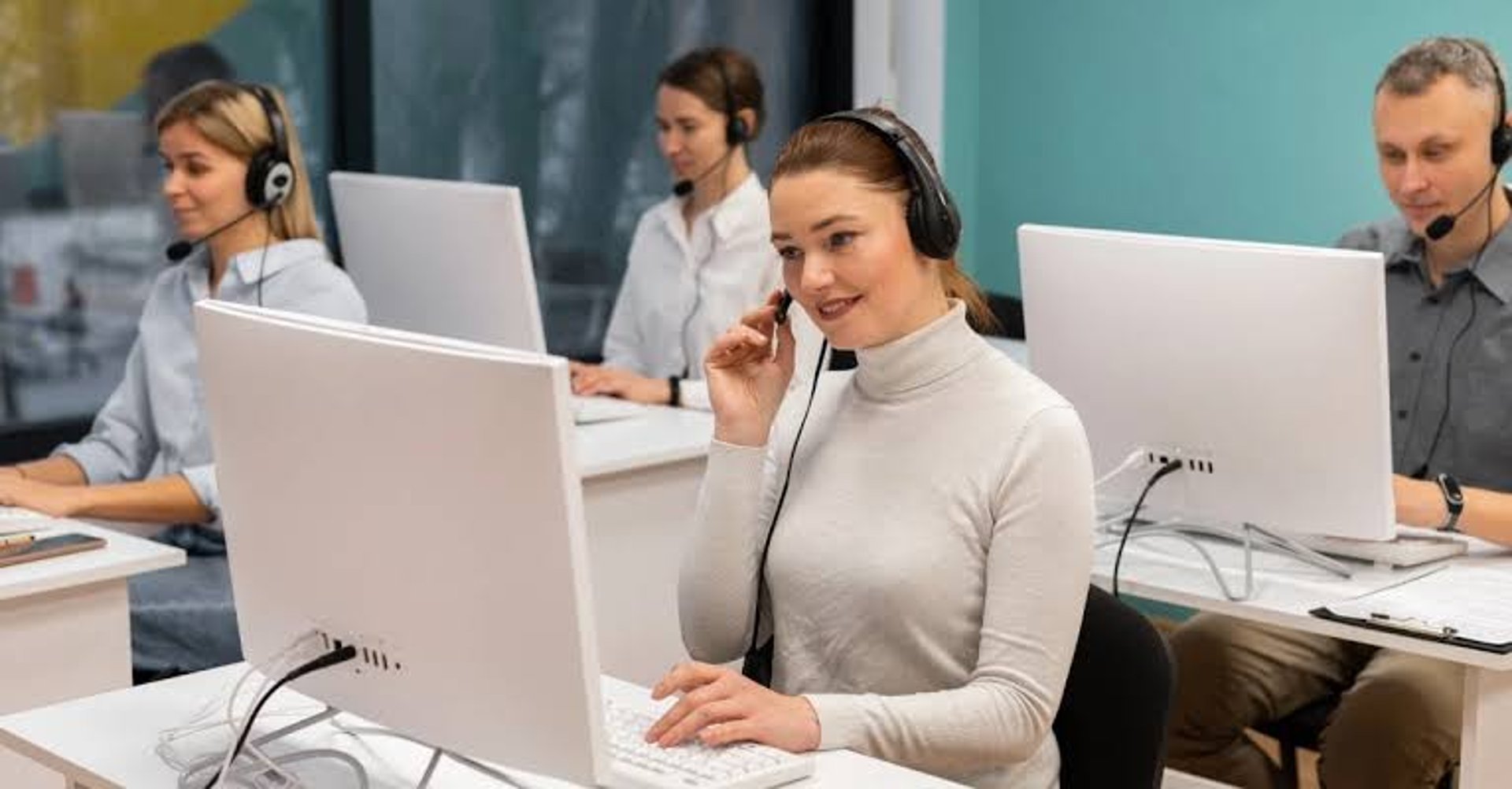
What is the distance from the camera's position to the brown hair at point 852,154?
1.80 m

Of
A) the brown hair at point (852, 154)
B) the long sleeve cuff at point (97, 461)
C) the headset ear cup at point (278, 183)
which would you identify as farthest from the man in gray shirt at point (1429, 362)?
the long sleeve cuff at point (97, 461)

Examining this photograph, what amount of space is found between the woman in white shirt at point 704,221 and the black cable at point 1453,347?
4.06ft

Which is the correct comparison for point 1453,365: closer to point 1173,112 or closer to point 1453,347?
point 1453,347

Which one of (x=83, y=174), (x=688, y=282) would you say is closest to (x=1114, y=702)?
(x=688, y=282)

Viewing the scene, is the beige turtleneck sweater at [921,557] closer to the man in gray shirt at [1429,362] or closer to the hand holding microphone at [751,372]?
the hand holding microphone at [751,372]

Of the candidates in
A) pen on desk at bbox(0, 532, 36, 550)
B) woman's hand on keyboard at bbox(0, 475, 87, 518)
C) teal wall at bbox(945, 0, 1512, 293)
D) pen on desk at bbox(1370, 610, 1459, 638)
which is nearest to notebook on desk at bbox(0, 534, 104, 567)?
pen on desk at bbox(0, 532, 36, 550)

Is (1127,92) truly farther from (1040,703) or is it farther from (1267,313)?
(1040,703)

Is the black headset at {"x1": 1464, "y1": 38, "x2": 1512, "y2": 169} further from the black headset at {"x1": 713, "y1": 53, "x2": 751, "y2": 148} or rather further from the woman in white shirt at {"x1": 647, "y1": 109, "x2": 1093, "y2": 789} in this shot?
the black headset at {"x1": 713, "y1": 53, "x2": 751, "y2": 148}

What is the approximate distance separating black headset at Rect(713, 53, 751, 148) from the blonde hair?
0.90 metres

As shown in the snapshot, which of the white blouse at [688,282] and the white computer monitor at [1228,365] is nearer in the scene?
the white computer monitor at [1228,365]

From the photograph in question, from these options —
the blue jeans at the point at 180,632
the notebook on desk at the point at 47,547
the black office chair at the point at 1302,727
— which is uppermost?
the notebook on desk at the point at 47,547

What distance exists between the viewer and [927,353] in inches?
72.5

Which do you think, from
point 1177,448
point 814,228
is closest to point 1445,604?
point 1177,448

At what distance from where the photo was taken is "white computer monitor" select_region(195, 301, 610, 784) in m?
1.33
